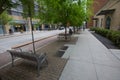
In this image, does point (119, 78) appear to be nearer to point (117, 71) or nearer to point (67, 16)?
point (117, 71)

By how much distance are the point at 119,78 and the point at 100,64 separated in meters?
1.35

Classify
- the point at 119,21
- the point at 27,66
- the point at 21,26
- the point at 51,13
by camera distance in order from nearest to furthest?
the point at 27,66 → the point at 51,13 → the point at 119,21 → the point at 21,26

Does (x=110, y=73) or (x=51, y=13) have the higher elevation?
(x=51, y=13)

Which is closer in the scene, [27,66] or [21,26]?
[27,66]

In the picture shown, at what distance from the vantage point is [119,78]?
3.79 metres

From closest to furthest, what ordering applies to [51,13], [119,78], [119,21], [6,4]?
[6,4]
[119,78]
[51,13]
[119,21]

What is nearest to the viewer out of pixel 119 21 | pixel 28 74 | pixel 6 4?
pixel 6 4

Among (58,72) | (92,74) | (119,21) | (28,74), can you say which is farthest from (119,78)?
(119,21)

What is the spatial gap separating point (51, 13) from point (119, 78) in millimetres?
8081

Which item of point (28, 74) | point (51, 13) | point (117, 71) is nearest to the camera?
point (28, 74)

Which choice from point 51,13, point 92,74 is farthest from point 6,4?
point 51,13

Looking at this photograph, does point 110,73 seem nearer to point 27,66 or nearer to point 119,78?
point 119,78

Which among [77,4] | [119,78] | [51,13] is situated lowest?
[119,78]

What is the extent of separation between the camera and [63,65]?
496 cm
